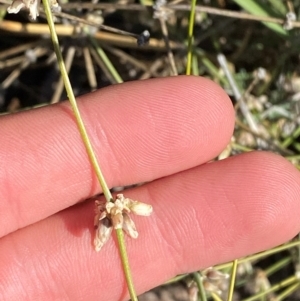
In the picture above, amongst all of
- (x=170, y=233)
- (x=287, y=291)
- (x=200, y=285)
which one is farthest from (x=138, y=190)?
(x=287, y=291)

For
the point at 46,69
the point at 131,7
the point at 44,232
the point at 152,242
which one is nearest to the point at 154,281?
the point at 152,242

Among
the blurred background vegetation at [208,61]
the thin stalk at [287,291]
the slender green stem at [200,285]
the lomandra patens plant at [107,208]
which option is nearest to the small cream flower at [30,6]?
the lomandra patens plant at [107,208]

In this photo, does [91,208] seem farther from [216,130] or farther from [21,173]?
[216,130]

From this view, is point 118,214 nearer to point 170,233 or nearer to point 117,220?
point 117,220

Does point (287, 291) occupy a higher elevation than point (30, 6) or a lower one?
lower

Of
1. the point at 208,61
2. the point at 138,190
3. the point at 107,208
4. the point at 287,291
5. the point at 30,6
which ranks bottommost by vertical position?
the point at 287,291

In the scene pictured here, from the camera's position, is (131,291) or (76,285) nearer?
(131,291)
